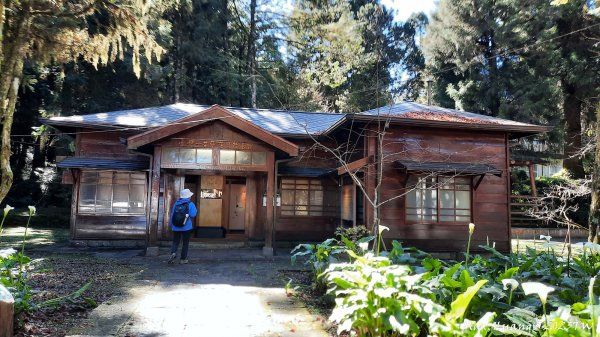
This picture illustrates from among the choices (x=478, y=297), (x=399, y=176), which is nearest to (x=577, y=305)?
(x=478, y=297)

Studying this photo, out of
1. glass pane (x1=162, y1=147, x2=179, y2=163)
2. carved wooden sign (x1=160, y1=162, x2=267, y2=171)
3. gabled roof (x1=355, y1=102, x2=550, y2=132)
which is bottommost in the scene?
carved wooden sign (x1=160, y1=162, x2=267, y2=171)

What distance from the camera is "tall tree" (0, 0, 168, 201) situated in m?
5.37

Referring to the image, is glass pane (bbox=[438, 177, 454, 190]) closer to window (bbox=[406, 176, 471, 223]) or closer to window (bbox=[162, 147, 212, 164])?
window (bbox=[406, 176, 471, 223])

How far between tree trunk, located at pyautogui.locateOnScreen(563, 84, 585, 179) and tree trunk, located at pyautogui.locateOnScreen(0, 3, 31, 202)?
78.9ft

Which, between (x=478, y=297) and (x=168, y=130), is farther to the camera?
(x=168, y=130)

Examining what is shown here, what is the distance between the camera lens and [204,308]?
525 centimetres

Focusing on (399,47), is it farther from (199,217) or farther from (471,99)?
(199,217)

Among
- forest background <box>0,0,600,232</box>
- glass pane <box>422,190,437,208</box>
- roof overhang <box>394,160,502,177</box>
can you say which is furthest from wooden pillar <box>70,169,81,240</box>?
glass pane <box>422,190,437,208</box>

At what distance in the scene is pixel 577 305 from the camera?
10.1 ft

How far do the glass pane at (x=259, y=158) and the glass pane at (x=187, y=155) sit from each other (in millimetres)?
1569

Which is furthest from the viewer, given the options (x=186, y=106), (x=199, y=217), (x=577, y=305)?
(x=186, y=106)

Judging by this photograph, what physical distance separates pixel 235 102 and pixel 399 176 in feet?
49.8

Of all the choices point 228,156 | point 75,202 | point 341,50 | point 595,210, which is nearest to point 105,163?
point 75,202

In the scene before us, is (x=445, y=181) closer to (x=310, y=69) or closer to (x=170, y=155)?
(x=170, y=155)
